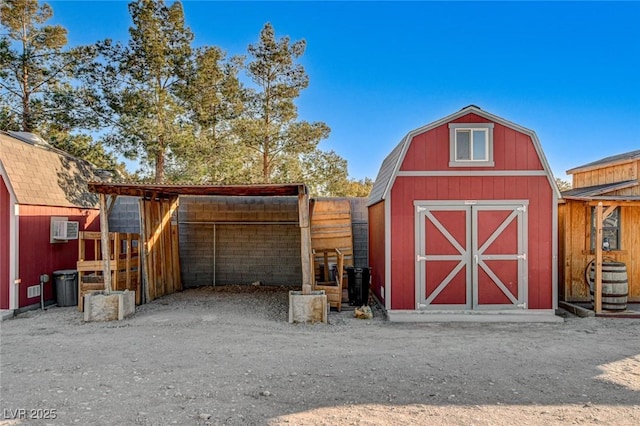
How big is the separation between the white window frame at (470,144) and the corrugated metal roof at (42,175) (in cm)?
790

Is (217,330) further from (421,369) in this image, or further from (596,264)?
(596,264)

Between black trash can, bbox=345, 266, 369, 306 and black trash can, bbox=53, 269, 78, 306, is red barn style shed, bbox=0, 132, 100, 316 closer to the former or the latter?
black trash can, bbox=53, 269, 78, 306

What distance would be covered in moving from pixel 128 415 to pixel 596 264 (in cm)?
764

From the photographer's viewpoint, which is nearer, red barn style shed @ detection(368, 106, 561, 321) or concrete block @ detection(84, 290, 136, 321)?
concrete block @ detection(84, 290, 136, 321)

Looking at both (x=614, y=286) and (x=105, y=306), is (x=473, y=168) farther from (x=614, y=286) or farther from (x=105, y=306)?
(x=105, y=306)

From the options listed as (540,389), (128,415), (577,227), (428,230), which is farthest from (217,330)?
(577,227)

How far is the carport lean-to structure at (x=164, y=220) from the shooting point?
7191 mm

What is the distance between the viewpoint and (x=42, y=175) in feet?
28.2

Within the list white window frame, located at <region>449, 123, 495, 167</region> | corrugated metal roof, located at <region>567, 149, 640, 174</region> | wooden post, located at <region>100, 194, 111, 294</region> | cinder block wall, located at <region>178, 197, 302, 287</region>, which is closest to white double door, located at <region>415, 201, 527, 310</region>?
white window frame, located at <region>449, 123, 495, 167</region>

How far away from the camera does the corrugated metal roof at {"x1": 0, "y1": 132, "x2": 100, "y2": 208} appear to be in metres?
7.79

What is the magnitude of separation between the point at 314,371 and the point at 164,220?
6132mm

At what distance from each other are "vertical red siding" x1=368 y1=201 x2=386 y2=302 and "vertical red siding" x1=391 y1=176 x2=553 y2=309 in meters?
0.45

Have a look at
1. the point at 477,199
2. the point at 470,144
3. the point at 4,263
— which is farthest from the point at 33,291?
the point at 470,144

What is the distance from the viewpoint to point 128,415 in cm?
359
